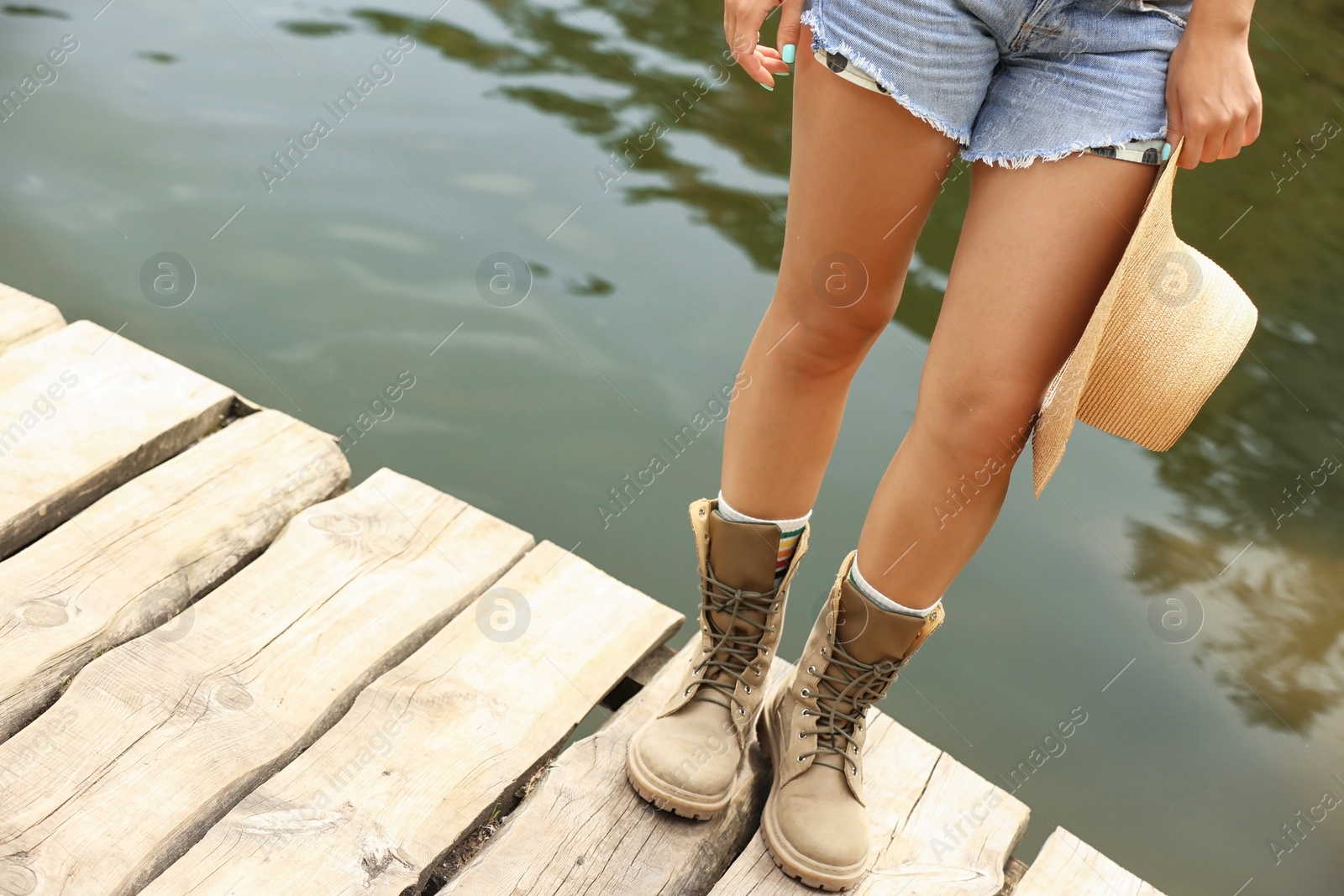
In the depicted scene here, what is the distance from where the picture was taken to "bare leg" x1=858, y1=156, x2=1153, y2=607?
0.93 meters

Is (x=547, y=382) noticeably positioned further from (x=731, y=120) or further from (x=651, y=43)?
(x=651, y=43)

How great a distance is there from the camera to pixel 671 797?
1319mm

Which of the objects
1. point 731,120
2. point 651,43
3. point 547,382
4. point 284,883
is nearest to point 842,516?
point 547,382

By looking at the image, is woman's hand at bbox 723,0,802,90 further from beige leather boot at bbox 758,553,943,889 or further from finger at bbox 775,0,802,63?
beige leather boot at bbox 758,553,943,889

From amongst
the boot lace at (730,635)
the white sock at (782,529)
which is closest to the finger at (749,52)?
the white sock at (782,529)

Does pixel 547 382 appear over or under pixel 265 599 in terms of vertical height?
under

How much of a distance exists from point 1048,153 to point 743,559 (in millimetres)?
615

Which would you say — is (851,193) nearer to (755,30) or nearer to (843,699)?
(755,30)

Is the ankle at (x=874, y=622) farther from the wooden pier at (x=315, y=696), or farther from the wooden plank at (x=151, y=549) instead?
the wooden plank at (x=151, y=549)

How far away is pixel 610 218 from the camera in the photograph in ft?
9.66

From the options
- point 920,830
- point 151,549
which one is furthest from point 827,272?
point 151,549

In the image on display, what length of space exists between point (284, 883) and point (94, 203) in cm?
215

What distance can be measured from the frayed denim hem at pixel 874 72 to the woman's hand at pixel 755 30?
4cm

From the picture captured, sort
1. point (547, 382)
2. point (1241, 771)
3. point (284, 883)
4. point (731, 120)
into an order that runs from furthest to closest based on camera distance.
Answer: point (731, 120), point (547, 382), point (1241, 771), point (284, 883)
